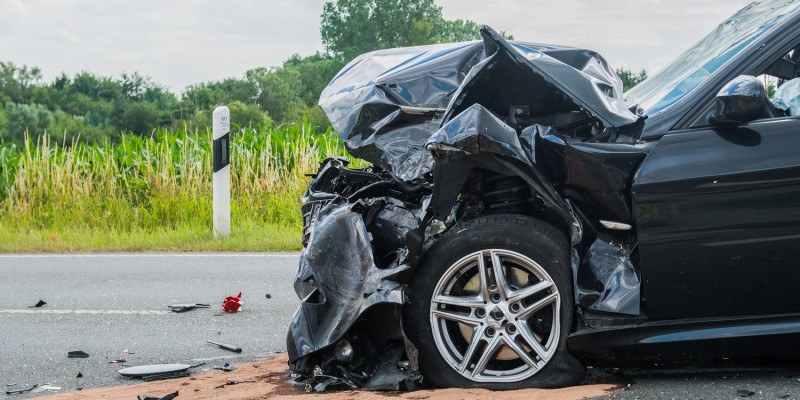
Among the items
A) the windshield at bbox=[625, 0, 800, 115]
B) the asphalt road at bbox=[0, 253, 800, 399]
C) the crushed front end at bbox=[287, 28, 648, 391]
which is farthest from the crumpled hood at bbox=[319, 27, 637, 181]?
the asphalt road at bbox=[0, 253, 800, 399]

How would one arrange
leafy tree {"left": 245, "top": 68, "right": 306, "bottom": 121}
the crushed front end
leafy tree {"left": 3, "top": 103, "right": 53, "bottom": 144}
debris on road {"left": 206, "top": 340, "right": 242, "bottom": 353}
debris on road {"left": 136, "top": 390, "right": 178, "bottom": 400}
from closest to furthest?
the crushed front end
debris on road {"left": 136, "top": 390, "right": 178, "bottom": 400}
debris on road {"left": 206, "top": 340, "right": 242, "bottom": 353}
leafy tree {"left": 245, "top": 68, "right": 306, "bottom": 121}
leafy tree {"left": 3, "top": 103, "right": 53, "bottom": 144}

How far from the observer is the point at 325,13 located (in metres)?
67.3

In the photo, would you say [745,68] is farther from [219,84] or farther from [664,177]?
[219,84]

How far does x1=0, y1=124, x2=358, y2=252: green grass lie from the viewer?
42.4 ft

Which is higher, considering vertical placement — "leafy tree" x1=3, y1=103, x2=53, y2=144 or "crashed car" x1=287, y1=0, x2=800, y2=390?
"leafy tree" x1=3, y1=103, x2=53, y2=144

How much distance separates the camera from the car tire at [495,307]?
4.45 m

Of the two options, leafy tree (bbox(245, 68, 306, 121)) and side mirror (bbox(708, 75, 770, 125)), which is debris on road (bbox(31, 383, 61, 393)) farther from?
leafy tree (bbox(245, 68, 306, 121))

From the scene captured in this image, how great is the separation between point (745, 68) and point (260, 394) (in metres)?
2.80

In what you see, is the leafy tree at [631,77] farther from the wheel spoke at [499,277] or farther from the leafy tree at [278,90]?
the leafy tree at [278,90]

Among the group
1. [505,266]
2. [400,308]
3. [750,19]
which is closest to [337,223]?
[400,308]

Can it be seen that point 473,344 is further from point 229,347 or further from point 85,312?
point 85,312

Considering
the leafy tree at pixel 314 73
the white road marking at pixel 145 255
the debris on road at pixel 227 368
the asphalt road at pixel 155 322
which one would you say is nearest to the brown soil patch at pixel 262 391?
the debris on road at pixel 227 368

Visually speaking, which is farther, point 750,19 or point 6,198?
point 6,198

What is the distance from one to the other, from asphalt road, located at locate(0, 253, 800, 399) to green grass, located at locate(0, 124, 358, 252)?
6.69ft
